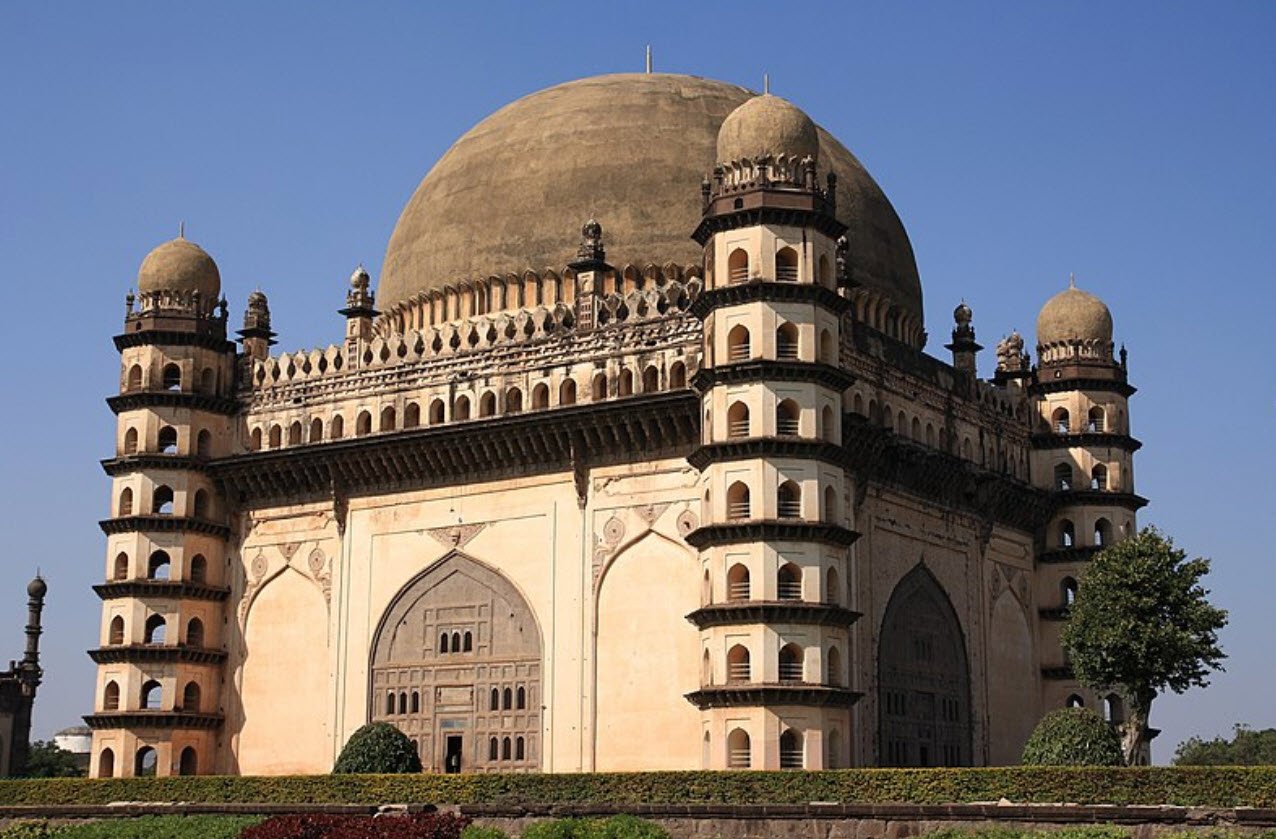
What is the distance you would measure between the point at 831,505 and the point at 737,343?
3481 millimetres

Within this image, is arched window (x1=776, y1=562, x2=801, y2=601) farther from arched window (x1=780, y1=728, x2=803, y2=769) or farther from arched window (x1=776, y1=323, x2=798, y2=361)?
arched window (x1=776, y1=323, x2=798, y2=361)

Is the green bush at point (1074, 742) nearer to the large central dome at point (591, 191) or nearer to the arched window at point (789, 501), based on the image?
the arched window at point (789, 501)

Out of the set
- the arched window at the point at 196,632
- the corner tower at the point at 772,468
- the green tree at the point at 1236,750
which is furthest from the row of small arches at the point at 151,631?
the green tree at the point at 1236,750

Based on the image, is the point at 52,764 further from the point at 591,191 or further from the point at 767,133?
the point at 767,133

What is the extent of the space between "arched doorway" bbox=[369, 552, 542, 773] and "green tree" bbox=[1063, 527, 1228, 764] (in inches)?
440

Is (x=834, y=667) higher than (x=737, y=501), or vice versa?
(x=737, y=501)

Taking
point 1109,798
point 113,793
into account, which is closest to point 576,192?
point 113,793

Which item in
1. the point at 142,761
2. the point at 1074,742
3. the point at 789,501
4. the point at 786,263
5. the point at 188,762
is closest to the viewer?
the point at 1074,742

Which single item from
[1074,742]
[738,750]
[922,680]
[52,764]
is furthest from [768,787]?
[52,764]

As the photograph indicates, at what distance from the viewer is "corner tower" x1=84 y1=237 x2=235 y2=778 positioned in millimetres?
40219

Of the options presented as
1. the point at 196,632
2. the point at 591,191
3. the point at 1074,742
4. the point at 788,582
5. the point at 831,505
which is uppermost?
the point at 591,191

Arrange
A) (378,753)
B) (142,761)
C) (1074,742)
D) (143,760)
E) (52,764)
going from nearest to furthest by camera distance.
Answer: (1074,742), (378,753), (142,761), (143,760), (52,764)

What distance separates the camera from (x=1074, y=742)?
31.8 meters

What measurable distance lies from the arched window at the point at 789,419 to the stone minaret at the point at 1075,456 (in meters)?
12.1
